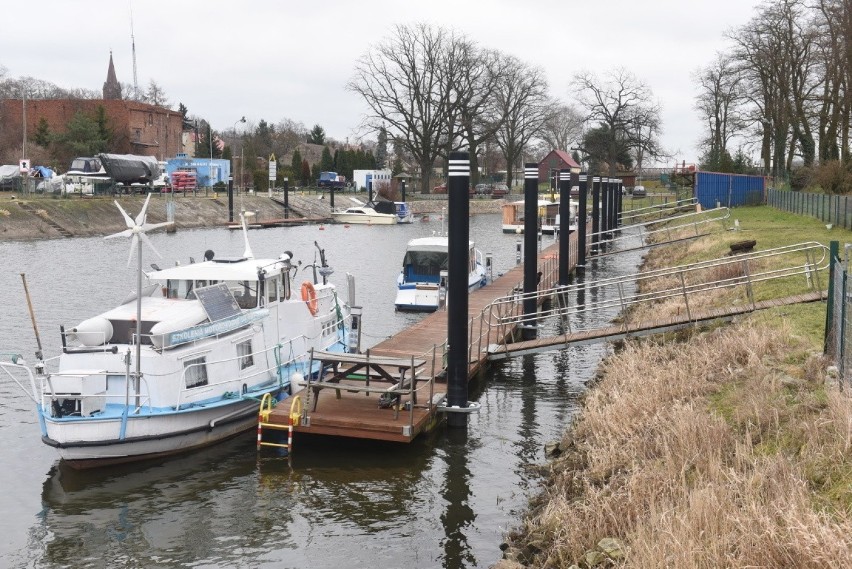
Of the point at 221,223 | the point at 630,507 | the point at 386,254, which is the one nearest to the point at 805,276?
the point at 630,507

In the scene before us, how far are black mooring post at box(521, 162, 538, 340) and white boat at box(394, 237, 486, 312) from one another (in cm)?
624

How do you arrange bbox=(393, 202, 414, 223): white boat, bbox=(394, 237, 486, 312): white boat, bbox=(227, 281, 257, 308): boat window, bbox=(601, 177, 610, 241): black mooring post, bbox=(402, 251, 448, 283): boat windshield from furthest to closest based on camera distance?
bbox=(393, 202, 414, 223): white boat < bbox=(601, 177, 610, 241): black mooring post < bbox=(402, 251, 448, 283): boat windshield < bbox=(394, 237, 486, 312): white boat < bbox=(227, 281, 257, 308): boat window

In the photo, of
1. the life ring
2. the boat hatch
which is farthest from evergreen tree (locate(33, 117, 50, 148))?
the boat hatch

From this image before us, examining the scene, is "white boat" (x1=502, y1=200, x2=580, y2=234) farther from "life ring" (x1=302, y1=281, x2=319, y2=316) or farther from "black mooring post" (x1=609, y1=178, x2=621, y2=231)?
"life ring" (x1=302, y1=281, x2=319, y2=316)

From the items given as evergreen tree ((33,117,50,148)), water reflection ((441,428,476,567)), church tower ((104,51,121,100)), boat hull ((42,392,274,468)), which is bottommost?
water reflection ((441,428,476,567))

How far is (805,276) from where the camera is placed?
78.4 feet

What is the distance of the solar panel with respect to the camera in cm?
1812

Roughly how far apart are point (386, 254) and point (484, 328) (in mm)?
32806

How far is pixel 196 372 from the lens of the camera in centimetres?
1755

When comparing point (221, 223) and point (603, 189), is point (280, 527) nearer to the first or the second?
point (603, 189)

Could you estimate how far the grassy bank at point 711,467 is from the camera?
901 centimetres

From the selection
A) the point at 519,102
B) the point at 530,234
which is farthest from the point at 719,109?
the point at 530,234

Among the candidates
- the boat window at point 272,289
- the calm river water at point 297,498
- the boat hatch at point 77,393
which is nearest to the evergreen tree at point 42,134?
the calm river water at point 297,498

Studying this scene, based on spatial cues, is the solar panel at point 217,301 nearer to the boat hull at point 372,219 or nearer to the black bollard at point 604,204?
the black bollard at point 604,204
